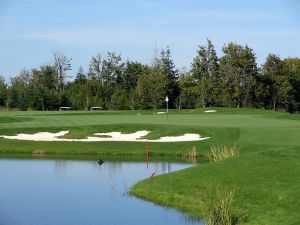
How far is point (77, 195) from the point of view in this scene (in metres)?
19.5

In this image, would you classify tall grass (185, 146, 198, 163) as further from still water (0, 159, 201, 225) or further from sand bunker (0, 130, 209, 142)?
sand bunker (0, 130, 209, 142)

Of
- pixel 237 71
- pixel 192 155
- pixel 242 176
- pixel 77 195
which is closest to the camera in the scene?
pixel 242 176

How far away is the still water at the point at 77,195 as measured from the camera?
52.2 feet

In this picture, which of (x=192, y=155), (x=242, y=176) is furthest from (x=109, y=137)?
(x=242, y=176)

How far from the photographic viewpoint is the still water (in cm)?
1590

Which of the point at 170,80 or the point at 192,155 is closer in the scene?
the point at 192,155

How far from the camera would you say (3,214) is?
16094 millimetres

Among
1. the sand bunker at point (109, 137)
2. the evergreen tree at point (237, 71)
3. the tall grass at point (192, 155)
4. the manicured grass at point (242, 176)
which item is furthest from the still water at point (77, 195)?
the evergreen tree at point (237, 71)

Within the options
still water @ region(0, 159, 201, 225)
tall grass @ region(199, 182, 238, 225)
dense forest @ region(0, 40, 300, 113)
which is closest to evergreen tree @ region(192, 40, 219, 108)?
dense forest @ region(0, 40, 300, 113)

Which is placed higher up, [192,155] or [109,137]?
[109,137]

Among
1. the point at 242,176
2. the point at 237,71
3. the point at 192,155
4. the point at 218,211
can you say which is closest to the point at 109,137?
the point at 192,155

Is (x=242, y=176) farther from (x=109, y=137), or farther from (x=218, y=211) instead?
(x=109, y=137)

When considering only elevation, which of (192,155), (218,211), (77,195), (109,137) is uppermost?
(109,137)

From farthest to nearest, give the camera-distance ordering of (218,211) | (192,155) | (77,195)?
(192,155), (77,195), (218,211)
